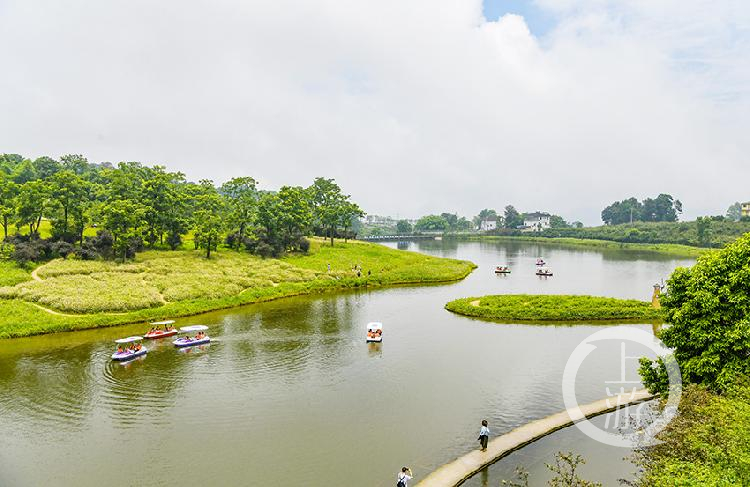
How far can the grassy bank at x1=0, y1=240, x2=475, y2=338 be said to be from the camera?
5388 cm

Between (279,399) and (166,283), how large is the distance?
41770 mm

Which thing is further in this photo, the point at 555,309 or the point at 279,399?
the point at 555,309

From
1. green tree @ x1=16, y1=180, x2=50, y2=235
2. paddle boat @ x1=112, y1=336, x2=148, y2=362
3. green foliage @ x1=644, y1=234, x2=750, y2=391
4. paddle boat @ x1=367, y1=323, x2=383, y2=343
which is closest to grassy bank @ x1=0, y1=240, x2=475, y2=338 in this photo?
green tree @ x1=16, y1=180, x2=50, y2=235

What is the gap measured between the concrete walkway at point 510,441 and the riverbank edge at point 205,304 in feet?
148

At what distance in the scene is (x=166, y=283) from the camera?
67.4m

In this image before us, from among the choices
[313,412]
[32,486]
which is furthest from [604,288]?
[32,486]

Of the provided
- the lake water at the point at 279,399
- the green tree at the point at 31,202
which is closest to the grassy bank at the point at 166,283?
the lake water at the point at 279,399

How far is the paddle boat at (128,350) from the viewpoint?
136 feet

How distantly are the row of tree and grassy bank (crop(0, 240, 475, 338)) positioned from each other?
5.13 m

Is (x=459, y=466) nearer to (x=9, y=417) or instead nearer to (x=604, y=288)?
(x=9, y=417)

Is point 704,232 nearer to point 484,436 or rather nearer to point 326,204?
point 326,204

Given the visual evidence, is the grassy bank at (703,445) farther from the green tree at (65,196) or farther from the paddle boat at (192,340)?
the green tree at (65,196)
